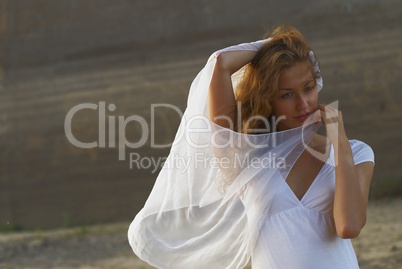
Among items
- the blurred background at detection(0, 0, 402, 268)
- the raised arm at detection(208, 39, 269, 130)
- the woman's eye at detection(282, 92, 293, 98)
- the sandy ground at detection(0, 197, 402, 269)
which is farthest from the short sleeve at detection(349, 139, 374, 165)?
the blurred background at detection(0, 0, 402, 268)

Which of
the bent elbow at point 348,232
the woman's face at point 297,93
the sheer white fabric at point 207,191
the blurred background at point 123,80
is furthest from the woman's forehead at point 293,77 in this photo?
the blurred background at point 123,80

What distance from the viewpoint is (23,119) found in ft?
23.7

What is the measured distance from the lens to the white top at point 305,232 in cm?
224

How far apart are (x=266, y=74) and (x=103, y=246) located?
153 inches

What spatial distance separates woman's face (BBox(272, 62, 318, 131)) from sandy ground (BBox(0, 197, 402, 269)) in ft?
9.07

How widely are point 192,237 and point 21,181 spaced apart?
4.84 meters

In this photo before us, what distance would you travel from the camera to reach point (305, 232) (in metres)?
2.25

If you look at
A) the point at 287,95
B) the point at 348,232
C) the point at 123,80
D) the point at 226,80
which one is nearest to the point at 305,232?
the point at 348,232

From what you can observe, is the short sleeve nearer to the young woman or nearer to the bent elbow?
the young woman

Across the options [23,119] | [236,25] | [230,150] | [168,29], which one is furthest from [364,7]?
[230,150]

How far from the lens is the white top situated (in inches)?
88.3

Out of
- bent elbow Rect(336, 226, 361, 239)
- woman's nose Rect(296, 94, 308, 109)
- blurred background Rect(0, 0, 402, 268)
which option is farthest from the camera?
blurred background Rect(0, 0, 402, 268)

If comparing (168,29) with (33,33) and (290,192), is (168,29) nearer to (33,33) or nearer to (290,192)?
(33,33)

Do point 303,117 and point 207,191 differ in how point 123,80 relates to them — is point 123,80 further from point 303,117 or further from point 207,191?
point 303,117
